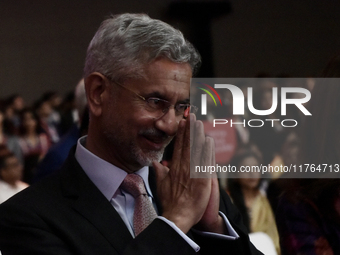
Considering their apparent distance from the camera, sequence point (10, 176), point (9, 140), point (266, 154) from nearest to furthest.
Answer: point (266, 154) → point (10, 176) → point (9, 140)

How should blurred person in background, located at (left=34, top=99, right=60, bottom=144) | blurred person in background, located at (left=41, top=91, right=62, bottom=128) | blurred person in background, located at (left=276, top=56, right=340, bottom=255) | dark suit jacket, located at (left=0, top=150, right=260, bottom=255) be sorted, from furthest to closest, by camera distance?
blurred person in background, located at (left=34, top=99, right=60, bottom=144)
blurred person in background, located at (left=41, top=91, right=62, bottom=128)
blurred person in background, located at (left=276, top=56, right=340, bottom=255)
dark suit jacket, located at (left=0, top=150, right=260, bottom=255)

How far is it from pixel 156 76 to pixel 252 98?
1.68m

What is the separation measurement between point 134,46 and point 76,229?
500 millimetres

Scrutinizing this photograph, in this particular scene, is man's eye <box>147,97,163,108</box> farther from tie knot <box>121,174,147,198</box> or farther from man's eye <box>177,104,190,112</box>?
tie knot <box>121,174,147,198</box>

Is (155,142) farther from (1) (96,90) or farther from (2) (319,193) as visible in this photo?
(2) (319,193)

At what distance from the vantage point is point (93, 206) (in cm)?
121

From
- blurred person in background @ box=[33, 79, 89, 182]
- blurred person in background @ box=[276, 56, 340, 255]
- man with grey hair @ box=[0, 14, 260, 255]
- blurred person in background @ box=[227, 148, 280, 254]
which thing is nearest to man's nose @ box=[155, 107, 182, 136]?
man with grey hair @ box=[0, 14, 260, 255]

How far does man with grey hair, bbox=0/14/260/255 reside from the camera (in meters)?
1.14

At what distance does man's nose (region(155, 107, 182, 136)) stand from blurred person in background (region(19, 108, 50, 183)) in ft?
6.67

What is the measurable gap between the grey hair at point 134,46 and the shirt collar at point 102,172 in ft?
0.75

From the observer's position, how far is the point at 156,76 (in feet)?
4.11

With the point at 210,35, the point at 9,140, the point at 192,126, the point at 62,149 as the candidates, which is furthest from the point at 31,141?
the point at 192,126

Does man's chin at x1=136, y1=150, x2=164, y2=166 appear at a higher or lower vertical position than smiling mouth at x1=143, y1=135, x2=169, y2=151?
lower

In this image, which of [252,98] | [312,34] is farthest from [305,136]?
[312,34]
